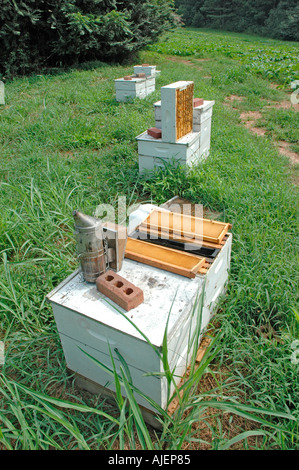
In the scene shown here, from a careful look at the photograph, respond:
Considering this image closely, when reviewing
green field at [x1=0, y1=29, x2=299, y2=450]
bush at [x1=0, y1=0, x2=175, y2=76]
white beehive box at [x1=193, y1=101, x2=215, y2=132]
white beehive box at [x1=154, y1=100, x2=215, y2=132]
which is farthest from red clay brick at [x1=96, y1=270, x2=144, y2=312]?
bush at [x1=0, y1=0, x2=175, y2=76]

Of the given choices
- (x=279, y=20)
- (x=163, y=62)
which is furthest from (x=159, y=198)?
(x=279, y=20)

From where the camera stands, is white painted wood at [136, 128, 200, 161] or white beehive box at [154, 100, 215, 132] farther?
white beehive box at [154, 100, 215, 132]

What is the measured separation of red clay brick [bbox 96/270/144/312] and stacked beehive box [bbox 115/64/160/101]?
21.1 ft

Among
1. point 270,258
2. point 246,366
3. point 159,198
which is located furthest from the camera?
point 159,198

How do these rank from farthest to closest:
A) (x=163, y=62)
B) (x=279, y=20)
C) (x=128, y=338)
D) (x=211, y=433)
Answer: (x=279, y=20) → (x=163, y=62) → (x=211, y=433) → (x=128, y=338)

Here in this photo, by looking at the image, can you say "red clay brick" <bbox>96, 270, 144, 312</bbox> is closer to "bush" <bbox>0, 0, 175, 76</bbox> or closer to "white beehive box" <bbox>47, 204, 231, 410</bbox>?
"white beehive box" <bbox>47, 204, 231, 410</bbox>

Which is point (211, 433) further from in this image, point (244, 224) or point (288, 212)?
point (288, 212)

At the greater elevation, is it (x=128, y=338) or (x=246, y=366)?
(x=128, y=338)

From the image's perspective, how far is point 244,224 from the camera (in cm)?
327

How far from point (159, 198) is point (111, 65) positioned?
9.82 meters

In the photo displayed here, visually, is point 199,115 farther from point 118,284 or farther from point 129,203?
point 118,284

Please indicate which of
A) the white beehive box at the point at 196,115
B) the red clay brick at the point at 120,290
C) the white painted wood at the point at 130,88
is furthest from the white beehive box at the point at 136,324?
the white painted wood at the point at 130,88

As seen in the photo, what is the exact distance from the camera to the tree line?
22344mm

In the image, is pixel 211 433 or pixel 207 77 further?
pixel 207 77
